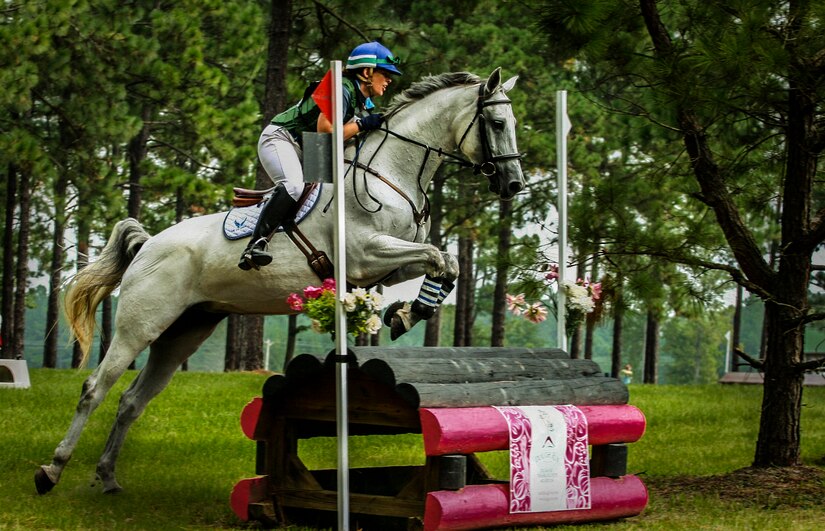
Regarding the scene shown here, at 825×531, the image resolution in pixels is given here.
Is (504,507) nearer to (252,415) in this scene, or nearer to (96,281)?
(252,415)

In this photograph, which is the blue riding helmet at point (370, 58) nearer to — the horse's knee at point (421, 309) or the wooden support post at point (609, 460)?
the horse's knee at point (421, 309)

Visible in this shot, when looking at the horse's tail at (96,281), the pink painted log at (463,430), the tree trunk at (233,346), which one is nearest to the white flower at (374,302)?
the pink painted log at (463,430)

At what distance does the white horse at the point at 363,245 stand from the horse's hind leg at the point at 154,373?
0.01m

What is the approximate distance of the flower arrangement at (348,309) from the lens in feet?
18.2

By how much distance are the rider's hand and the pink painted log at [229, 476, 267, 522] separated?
2204 mm

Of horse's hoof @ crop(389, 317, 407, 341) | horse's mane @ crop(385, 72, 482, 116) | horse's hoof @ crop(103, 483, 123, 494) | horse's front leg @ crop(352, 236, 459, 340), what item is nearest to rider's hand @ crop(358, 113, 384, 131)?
horse's mane @ crop(385, 72, 482, 116)

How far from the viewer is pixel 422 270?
6168mm

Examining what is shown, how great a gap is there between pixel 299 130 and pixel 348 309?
1523 mm

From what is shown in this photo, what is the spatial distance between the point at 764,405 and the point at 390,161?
388cm

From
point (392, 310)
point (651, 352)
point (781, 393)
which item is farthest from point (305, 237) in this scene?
point (651, 352)

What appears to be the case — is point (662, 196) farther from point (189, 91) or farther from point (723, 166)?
point (723, 166)

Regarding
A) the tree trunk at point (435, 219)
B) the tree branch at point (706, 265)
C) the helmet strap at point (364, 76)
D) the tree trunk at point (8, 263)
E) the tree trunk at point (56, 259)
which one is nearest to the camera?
the helmet strap at point (364, 76)

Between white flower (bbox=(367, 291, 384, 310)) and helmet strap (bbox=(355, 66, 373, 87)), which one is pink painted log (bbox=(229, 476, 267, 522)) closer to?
white flower (bbox=(367, 291, 384, 310))

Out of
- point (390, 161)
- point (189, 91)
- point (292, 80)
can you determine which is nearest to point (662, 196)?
point (292, 80)
